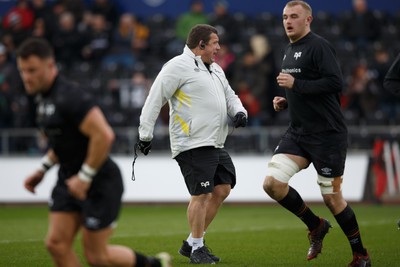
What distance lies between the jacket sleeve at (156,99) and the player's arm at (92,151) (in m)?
3.12

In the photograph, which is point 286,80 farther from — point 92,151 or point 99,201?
point 92,151

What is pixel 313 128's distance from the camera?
9617 millimetres

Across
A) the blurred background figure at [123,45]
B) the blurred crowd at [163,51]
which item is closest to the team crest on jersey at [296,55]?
the blurred crowd at [163,51]

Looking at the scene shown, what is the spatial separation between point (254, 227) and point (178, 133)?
4368mm

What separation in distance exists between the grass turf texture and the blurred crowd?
312 cm

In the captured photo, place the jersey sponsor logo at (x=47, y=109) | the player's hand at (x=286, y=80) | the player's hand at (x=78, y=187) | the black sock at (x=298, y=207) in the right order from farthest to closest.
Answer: the black sock at (x=298, y=207), the player's hand at (x=286, y=80), the jersey sponsor logo at (x=47, y=109), the player's hand at (x=78, y=187)

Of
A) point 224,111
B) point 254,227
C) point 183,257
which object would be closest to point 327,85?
point 224,111

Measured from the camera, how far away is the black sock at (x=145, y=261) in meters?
7.43

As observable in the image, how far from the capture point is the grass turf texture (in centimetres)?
1025

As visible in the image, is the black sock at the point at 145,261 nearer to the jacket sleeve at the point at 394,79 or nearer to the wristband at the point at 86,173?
the wristband at the point at 86,173

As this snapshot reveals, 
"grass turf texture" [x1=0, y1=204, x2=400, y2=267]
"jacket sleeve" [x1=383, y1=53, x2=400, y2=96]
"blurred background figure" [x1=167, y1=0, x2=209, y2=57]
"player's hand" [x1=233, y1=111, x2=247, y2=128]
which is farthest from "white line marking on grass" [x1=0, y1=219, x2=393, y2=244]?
"blurred background figure" [x1=167, y1=0, x2=209, y2=57]

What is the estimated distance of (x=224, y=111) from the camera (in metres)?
10.5

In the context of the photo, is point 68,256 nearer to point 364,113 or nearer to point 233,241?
point 233,241

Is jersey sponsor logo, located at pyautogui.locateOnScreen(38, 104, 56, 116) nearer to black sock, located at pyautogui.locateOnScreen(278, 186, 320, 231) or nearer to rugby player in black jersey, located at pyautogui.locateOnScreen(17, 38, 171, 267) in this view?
rugby player in black jersey, located at pyautogui.locateOnScreen(17, 38, 171, 267)
